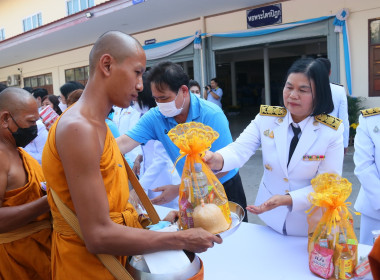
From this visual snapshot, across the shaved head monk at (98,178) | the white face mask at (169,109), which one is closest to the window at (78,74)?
the white face mask at (169,109)

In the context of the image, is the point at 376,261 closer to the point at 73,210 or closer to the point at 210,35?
the point at 73,210

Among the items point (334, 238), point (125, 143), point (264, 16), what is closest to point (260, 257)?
point (334, 238)

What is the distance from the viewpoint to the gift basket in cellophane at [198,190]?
138 cm

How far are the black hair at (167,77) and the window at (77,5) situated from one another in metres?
14.3

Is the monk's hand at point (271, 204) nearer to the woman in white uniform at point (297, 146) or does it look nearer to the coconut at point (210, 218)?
the woman in white uniform at point (297, 146)

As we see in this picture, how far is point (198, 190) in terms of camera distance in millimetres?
1483

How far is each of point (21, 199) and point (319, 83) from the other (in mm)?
1716

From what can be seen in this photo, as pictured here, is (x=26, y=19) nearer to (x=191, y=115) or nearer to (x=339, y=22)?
(x=339, y=22)

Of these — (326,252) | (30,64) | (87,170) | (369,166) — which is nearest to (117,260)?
(87,170)

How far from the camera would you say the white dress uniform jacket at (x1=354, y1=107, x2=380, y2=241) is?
2.16 meters

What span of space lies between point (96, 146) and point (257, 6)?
28.3ft

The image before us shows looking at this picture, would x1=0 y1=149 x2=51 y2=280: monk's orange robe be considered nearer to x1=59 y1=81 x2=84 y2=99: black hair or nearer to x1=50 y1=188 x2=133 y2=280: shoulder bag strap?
x1=50 y1=188 x2=133 y2=280: shoulder bag strap

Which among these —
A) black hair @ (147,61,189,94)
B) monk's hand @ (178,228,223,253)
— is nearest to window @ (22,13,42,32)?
black hair @ (147,61,189,94)

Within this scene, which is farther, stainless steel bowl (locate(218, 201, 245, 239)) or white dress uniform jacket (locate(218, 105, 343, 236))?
white dress uniform jacket (locate(218, 105, 343, 236))
